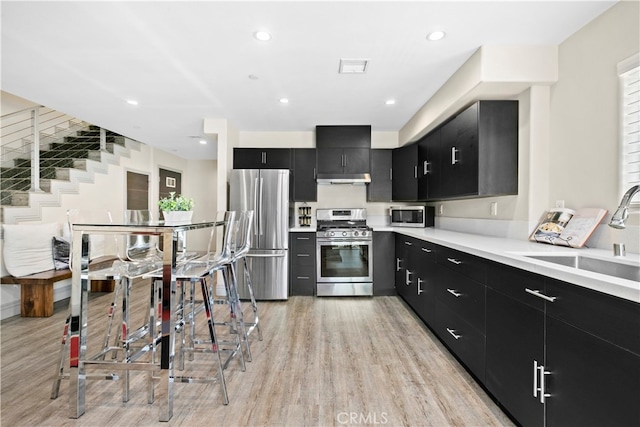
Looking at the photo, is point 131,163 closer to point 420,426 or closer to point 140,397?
point 140,397

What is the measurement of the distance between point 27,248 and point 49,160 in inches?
80.0

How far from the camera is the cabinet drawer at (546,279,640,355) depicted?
0.97 metres

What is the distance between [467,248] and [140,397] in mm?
2339

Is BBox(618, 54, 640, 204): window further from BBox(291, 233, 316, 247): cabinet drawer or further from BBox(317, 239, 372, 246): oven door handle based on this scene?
BBox(291, 233, 316, 247): cabinet drawer

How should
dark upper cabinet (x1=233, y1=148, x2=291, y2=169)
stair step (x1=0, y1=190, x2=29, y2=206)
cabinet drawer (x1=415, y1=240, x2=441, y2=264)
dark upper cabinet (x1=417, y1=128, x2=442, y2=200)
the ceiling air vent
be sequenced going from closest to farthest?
the ceiling air vent < cabinet drawer (x1=415, y1=240, x2=441, y2=264) < dark upper cabinet (x1=417, y1=128, x2=442, y2=200) < stair step (x1=0, y1=190, x2=29, y2=206) < dark upper cabinet (x1=233, y1=148, x2=291, y2=169)

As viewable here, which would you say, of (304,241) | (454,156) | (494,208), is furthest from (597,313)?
(304,241)

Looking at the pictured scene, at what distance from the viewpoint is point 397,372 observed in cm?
220

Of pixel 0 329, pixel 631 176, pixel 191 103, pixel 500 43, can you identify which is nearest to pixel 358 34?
pixel 500 43

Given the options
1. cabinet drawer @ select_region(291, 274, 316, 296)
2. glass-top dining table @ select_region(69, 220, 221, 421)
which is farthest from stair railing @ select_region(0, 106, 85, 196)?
cabinet drawer @ select_region(291, 274, 316, 296)

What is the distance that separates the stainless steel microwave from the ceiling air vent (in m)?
2.10

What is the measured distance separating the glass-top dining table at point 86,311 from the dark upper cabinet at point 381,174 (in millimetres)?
3266

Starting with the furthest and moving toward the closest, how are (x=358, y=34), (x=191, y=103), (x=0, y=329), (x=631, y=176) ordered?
(x=191, y=103) < (x=0, y=329) < (x=358, y=34) < (x=631, y=176)

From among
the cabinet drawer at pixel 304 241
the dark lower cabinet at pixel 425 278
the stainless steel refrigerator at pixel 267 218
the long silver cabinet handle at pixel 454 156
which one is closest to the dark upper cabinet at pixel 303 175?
the stainless steel refrigerator at pixel 267 218

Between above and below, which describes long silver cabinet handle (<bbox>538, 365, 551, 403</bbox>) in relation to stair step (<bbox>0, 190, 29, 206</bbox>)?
below
